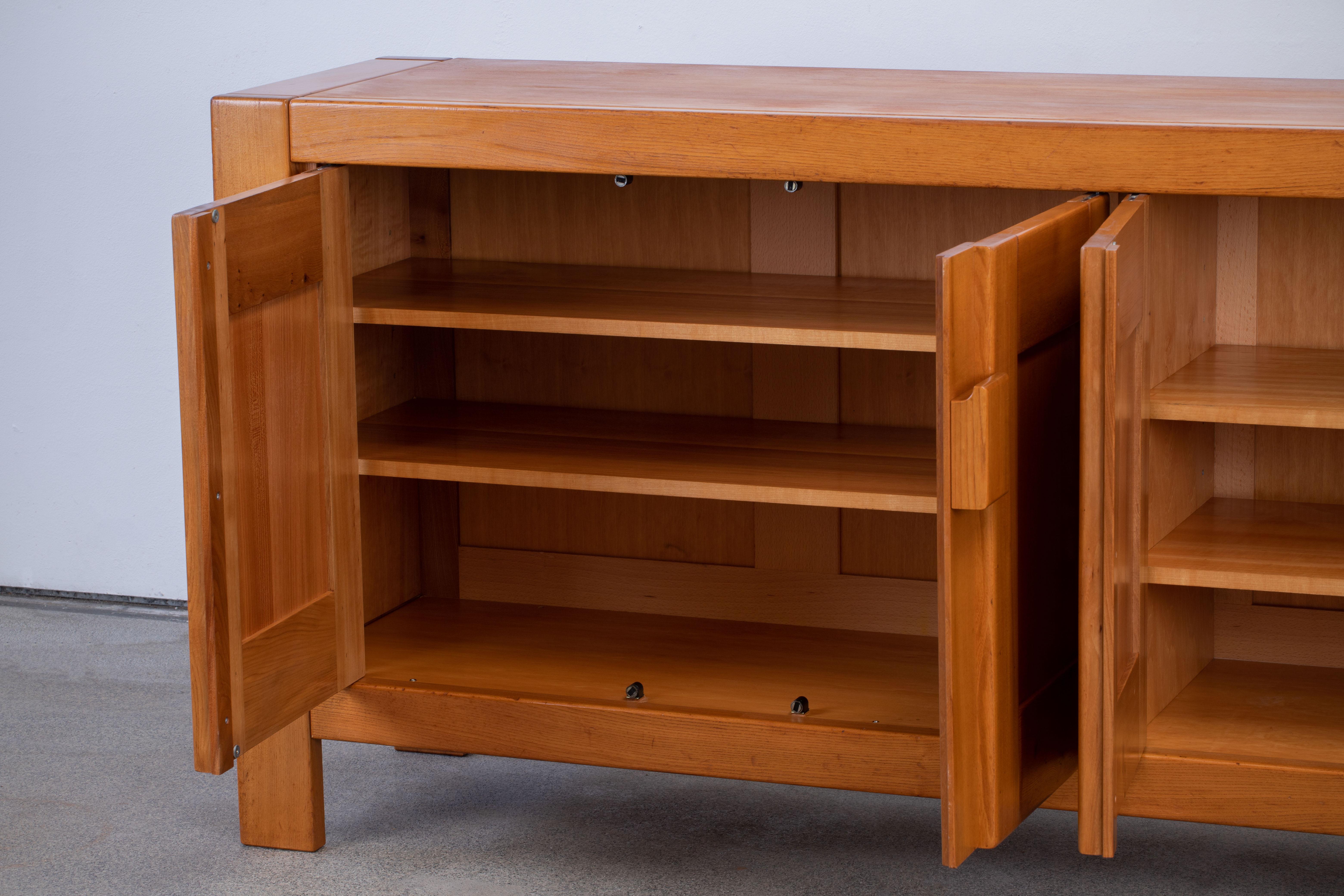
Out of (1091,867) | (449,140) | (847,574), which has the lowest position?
(1091,867)

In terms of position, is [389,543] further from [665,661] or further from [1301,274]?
[1301,274]

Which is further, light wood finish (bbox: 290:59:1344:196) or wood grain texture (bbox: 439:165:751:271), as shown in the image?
wood grain texture (bbox: 439:165:751:271)

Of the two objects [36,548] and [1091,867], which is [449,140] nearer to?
[1091,867]

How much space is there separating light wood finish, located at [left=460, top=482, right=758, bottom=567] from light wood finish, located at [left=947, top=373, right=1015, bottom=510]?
1062 millimetres

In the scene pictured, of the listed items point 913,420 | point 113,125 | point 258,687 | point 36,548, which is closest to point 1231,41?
point 913,420

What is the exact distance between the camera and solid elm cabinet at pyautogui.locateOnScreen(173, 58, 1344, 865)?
1.89 metres

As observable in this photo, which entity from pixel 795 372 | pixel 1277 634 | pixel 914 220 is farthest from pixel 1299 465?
pixel 795 372

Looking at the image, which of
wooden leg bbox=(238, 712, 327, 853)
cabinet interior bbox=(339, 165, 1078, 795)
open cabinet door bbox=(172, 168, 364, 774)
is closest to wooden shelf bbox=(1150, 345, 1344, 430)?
cabinet interior bbox=(339, 165, 1078, 795)

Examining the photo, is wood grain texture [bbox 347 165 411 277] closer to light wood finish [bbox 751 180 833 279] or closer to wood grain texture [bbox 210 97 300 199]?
wood grain texture [bbox 210 97 300 199]

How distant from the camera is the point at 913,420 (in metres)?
2.62

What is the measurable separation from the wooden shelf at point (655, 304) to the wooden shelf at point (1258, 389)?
33 centimetres

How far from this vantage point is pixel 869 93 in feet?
7.63

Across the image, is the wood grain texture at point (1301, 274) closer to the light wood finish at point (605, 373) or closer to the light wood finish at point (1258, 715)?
the light wood finish at point (1258, 715)

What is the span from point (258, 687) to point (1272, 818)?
4.38ft
